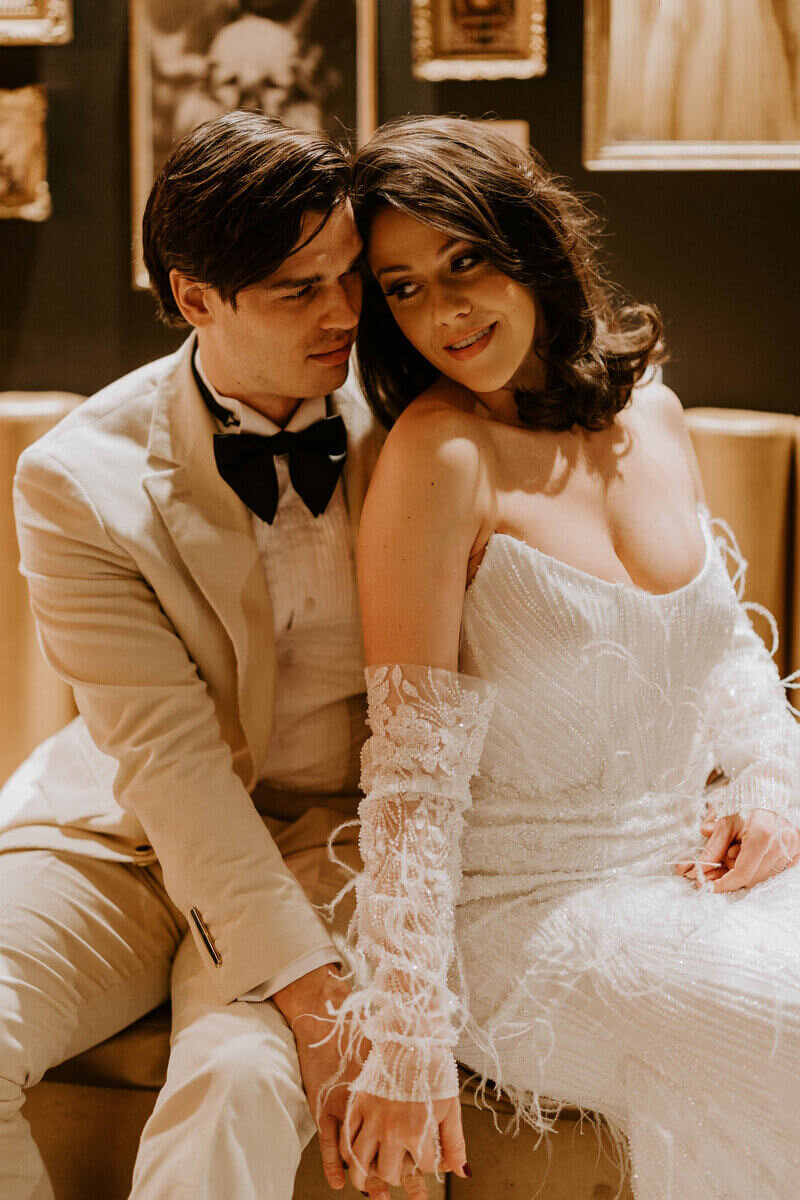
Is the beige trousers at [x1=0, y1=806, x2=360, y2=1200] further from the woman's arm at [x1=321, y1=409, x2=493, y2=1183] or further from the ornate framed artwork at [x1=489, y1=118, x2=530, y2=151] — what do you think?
the ornate framed artwork at [x1=489, y1=118, x2=530, y2=151]

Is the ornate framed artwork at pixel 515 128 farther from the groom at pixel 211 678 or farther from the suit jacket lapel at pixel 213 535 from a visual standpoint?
the suit jacket lapel at pixel 213 535

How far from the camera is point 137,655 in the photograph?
1.52m

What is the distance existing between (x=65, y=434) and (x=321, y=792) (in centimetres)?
68

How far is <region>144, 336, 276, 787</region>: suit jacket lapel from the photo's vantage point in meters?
1.56

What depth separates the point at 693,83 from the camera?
2.06 m

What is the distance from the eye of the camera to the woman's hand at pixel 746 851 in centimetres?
147

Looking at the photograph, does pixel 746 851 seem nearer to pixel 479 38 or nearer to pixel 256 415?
pixel 256 415

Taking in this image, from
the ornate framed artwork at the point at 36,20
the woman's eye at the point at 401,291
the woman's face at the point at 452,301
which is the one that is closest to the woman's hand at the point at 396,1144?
the woman's face at the point at 452,301

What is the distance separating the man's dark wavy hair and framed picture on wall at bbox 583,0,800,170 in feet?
2.82

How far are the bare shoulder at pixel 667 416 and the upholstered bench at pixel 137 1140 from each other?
955 mm

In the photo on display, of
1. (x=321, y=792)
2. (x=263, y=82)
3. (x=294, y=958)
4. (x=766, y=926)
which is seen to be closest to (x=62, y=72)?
(x=263, y=82)

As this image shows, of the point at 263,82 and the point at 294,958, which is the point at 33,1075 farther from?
the point at 263,82

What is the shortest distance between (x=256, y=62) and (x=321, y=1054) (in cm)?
175

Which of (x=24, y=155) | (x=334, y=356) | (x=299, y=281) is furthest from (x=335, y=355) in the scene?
(x=24, y=155)
